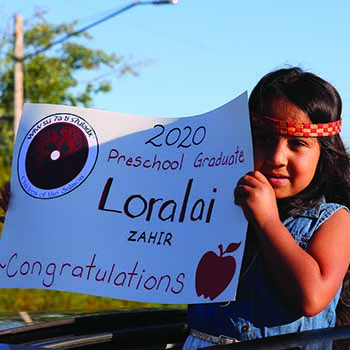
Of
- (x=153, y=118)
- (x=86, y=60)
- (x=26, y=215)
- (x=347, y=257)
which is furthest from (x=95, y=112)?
(x=86, y=60)

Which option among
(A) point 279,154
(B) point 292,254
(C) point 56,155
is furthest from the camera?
(C) point 56,155

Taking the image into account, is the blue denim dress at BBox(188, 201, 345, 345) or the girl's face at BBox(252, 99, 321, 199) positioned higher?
the girl's face at BBox(252, 99, 321, 199)

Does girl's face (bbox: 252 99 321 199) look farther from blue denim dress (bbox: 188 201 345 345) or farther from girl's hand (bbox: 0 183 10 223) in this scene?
girl's hand (bbox: 0 183 10 223)

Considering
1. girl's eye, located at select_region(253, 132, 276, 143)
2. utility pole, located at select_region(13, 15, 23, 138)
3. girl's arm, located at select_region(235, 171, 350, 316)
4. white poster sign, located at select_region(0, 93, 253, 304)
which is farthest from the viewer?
utility pole, located at select_region(13, 15, 23, 138)

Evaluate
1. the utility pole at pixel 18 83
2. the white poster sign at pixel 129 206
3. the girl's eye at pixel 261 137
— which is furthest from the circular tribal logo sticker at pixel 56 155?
the utility pole at pixel 18 83

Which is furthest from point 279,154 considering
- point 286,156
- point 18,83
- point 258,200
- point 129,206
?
point 18,83

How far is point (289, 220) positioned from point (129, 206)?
0.41 meters

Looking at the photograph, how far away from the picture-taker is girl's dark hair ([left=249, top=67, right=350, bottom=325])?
8.06 ft

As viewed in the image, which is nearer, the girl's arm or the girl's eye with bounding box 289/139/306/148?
the girl's arm

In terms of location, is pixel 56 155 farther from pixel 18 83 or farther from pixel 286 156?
pixel 18 83

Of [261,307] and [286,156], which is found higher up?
[286,156]

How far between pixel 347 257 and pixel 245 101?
45 cm

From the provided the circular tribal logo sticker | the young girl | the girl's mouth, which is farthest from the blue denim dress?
the circular tribal logo sticker

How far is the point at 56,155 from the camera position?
8.41 ft
